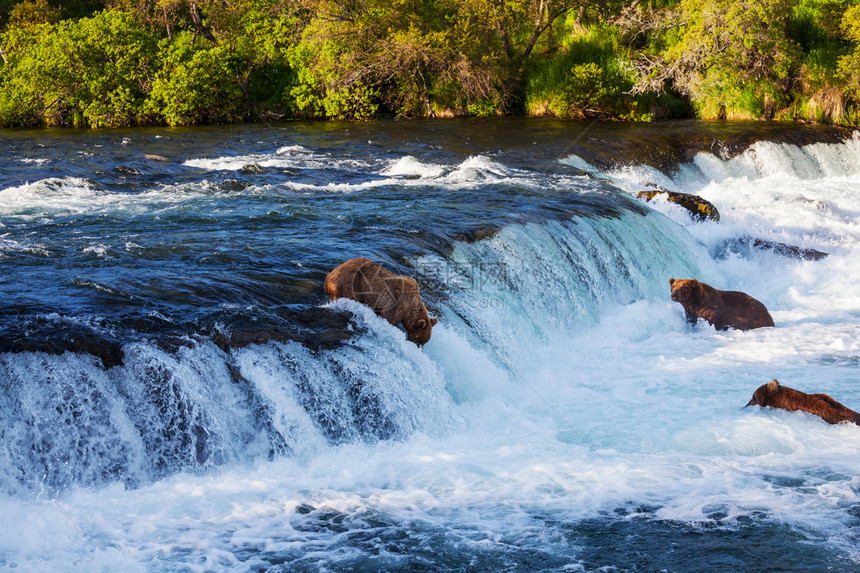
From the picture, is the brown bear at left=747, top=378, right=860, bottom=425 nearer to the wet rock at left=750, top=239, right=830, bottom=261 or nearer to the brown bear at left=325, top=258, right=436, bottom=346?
the brown bear at left=325, top=258, right=436, bottom=346

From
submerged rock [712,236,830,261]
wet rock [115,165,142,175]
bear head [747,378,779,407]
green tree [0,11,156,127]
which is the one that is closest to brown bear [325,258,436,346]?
bear head [747,378,779,407]

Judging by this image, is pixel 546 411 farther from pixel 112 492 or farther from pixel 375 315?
pixel 112 492

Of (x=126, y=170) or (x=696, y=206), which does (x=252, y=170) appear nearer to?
(x=126, y=170)

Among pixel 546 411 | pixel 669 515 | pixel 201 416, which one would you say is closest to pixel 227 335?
pixel 201 416

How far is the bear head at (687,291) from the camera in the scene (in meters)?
9.79

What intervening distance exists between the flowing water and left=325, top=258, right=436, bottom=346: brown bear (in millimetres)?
159

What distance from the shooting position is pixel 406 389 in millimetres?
7137

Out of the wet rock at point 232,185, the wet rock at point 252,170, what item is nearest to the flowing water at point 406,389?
the wet rock at point 232,185

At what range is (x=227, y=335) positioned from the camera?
6.77 meters

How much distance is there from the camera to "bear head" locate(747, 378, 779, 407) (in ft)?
23.6

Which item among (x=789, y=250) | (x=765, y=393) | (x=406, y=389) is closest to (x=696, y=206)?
(x=789, y=250)

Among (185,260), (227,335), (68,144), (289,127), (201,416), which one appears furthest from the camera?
(289,127)

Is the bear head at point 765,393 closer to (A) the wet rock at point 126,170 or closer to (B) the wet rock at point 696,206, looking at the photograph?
(B) the wet rock at point 696,206

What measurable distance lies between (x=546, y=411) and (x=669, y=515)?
2.18 m
